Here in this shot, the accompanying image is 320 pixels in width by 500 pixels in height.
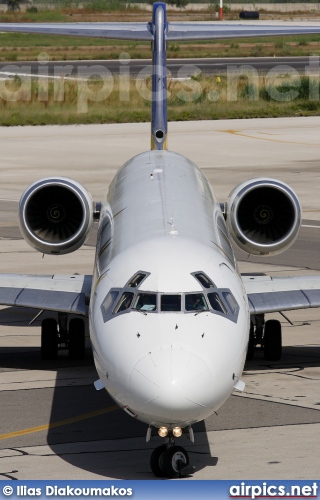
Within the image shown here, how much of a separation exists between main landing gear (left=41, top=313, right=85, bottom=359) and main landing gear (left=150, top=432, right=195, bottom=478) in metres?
5.37

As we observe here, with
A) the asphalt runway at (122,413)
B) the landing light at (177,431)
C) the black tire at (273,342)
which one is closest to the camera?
the landing light at (177,431)

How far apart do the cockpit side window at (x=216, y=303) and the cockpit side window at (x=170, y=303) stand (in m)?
0.38

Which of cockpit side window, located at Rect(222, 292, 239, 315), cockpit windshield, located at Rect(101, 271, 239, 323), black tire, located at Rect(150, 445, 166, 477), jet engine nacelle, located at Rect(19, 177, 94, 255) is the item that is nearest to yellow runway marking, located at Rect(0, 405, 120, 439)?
cockpit windshield, located at Rect(101, 271, 239, 323)

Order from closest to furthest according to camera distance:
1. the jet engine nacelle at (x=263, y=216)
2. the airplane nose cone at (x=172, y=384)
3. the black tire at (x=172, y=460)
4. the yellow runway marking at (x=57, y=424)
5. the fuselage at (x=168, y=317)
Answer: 1. the airplane nose cone at (x=172, y=384)
2. the fuselage at (x=168, y=317)
3. the black tire at (x=172, y=460)
4. the yellow runway marking at (x=57, y=424)
5. the jet engine nacelle at (x=263, y=216)

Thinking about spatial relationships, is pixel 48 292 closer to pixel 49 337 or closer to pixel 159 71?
pixel 49 337

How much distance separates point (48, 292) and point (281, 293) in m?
3.44

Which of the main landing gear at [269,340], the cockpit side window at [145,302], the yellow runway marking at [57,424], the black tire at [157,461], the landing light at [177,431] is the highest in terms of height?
the cockpit side window at [145,302]

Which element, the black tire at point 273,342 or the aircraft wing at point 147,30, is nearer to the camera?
the black tire at point 273,342

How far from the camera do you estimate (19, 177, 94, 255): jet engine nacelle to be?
17.3 m

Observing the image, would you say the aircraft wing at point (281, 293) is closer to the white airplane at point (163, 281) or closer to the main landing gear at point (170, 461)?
the white airplane at point (163, 281)

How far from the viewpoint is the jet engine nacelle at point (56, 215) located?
56.8ft

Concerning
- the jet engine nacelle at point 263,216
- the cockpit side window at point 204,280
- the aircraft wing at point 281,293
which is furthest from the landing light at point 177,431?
the jet engine nacelle at point 263,216

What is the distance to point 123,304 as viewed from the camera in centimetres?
1220

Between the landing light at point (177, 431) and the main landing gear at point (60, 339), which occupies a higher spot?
the landing light at point (177, 431)
